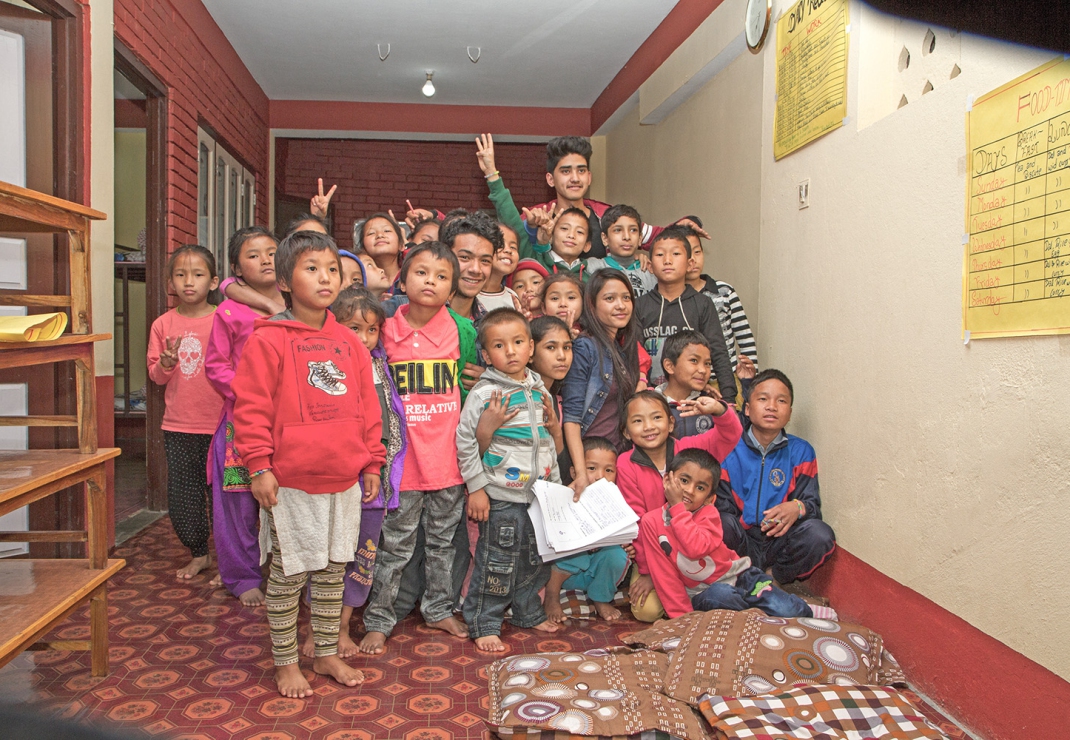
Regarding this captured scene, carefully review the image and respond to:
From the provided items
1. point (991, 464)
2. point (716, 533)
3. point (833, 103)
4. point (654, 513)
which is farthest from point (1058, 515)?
point (833, 103)

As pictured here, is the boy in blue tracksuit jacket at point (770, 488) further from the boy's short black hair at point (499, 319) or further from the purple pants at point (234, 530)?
the purple pants at point (234, 530)

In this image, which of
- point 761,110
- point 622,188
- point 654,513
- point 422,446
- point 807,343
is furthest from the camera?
point 622,188

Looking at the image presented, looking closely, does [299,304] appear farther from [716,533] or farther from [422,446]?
[716,533]

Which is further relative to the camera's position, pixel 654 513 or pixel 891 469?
pixel 654 513

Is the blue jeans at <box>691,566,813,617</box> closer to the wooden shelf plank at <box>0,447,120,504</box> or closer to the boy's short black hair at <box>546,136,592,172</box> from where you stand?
the wooden shelf plank at <box>0,447,120,504</box>

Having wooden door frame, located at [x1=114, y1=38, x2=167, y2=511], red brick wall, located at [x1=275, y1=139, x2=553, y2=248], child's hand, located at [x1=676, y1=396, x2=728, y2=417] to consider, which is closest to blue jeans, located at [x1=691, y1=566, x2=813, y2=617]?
child's hand, located at [x1=676, y1=396, x2=728, y2=417]

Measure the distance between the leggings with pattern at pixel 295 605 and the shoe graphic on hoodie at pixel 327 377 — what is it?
0.40 metres

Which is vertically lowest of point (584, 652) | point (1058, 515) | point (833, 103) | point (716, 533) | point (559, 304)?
point (584, 652)

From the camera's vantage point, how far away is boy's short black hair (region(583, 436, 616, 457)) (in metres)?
2.84

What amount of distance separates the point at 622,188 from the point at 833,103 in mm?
4126

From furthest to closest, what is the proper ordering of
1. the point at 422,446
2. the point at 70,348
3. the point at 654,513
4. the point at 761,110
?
the point at 761,110 → the point at 654,513 → the point at 422,446 → the point at 70,348

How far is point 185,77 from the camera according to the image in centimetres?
469

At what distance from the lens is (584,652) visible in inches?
97.7

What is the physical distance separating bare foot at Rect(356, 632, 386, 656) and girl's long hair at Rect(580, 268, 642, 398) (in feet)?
3.94
